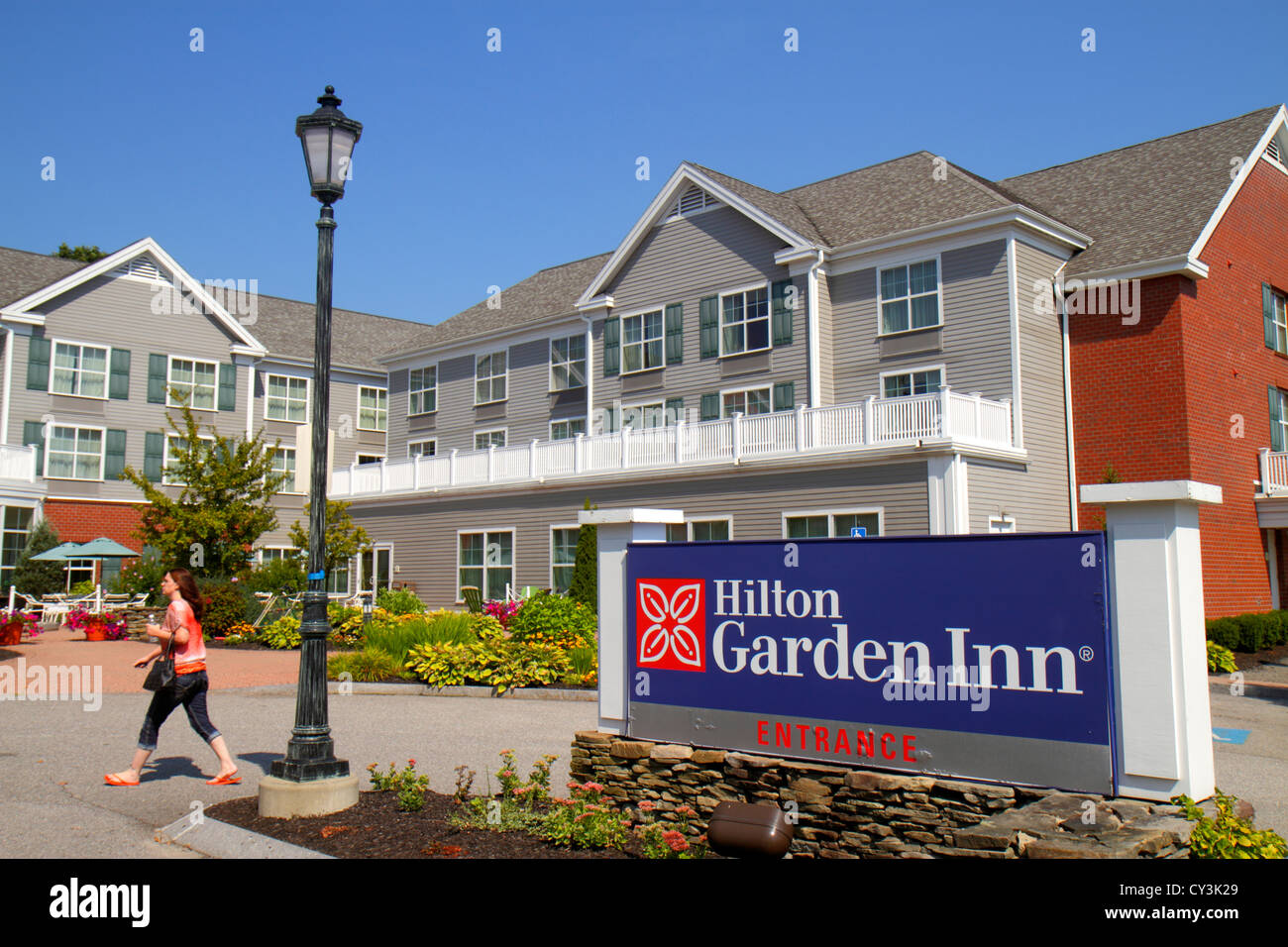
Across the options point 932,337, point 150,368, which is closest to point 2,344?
point 150,368

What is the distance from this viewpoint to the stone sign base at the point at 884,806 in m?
5.07

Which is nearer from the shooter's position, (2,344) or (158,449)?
(2,344)

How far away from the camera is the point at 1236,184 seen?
24.5 metres

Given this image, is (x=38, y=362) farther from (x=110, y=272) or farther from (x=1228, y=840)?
(x=1228, y=840)

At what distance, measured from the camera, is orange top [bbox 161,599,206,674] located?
8.77 m

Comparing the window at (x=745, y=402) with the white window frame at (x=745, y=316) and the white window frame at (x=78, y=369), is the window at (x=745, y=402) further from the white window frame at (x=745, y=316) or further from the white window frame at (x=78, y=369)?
the white window frame at (x=78, y=369)

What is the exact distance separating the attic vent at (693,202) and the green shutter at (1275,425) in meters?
15.6

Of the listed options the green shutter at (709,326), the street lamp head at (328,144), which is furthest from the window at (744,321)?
the street lamp head at (328,144)

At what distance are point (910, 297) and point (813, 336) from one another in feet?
8.18

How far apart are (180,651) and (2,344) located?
3223cm

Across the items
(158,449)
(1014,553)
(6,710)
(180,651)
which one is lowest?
(6,710)

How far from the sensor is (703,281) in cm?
2780

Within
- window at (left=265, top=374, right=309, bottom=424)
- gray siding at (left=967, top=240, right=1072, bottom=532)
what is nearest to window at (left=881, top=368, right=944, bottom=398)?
gray siding at (left=967, top=240, right=1072, bottom=532)
